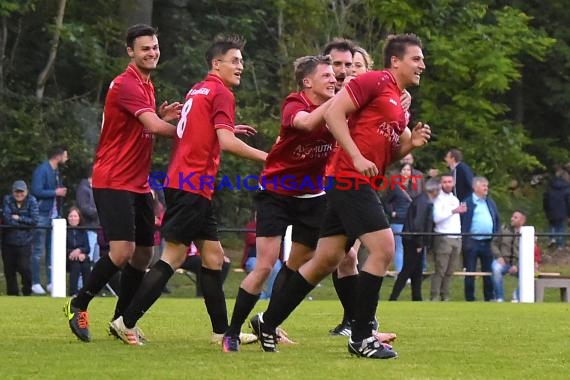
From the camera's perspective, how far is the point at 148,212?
34.0ft

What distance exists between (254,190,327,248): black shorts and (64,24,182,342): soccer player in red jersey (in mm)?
859

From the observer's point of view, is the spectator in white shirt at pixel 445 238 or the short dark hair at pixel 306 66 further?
the spectator in white shirt at pixel 445 238

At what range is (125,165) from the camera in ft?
33.1

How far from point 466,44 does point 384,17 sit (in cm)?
285

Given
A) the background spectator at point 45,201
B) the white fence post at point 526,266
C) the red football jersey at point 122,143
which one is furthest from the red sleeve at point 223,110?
the white fence post at point 526,266

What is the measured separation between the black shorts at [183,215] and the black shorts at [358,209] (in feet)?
3.57

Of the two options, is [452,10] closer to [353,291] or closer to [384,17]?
[384,17]

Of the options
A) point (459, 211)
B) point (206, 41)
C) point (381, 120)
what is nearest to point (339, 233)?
point (381, 120)

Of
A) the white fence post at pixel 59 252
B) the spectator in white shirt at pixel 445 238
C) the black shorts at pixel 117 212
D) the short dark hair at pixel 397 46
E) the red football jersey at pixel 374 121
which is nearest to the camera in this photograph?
the red football jersey at pixel 374 121

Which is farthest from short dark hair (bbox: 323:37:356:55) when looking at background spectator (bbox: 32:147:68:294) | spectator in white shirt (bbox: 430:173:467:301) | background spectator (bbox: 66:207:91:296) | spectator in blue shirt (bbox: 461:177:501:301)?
background spectator (bbox: 32:147:68:294)

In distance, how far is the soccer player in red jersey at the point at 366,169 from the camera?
888cm

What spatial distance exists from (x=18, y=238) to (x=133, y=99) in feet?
33.5

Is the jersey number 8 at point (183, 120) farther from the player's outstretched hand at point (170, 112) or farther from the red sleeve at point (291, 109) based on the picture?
the red sleeve at point (291, 109)

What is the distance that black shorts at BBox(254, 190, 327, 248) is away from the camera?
9.73 meters
